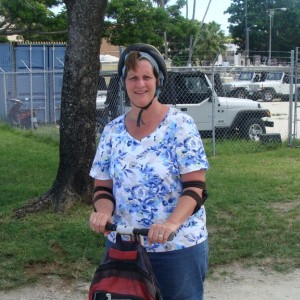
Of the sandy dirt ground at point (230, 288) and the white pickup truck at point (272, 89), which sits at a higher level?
the white pickup truck at point (272, 89)

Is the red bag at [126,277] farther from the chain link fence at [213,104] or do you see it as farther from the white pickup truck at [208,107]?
the white pickup truck at [208,107]

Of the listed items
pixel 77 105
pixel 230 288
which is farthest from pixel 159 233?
pixel 77 105

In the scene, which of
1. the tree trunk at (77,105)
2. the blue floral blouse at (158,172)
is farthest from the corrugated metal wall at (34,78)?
the blue floral blouse at (158,172)

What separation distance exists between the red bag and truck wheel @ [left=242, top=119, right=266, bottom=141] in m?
11.9

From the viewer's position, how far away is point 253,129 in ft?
48.0

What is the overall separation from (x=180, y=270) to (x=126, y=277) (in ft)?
1.10

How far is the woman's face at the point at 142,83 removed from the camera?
2.84 metres

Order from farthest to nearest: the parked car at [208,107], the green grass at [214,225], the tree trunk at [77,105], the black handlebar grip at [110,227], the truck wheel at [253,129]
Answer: the truck wheel at [253,129] < the parked car at [208,107] < the tree trunk at [77,105] < the green grass at [214,225] < the black handlebar grip at [110,227]

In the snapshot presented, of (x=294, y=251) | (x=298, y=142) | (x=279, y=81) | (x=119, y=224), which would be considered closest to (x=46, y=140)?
(x=298, y=142)

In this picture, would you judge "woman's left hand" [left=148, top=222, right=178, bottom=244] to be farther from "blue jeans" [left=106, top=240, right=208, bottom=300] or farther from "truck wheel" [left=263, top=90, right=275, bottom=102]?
"truck wheel" [left=263, top=90, right=275, bottom=102]

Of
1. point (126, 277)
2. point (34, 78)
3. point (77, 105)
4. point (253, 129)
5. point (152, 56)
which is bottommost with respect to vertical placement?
point (253, 129)

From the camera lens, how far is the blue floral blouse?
278cm

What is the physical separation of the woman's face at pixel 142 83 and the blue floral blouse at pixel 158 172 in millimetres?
138

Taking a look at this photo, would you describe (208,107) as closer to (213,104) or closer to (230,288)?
(213,104)
